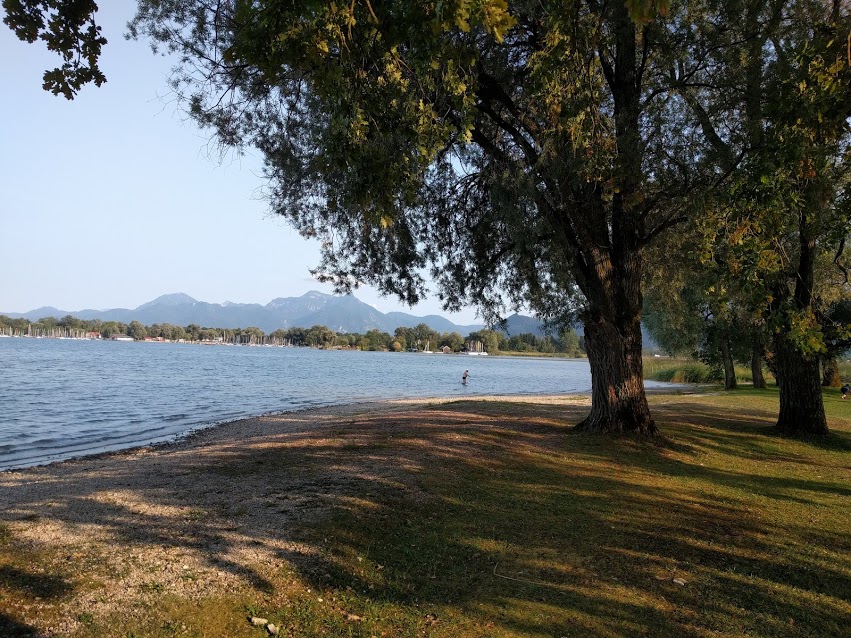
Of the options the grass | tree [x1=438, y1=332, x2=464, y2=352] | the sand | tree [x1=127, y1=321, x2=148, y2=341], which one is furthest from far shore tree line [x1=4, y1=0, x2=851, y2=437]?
tree [x1=127, y1=321, x2=148, y2=341]

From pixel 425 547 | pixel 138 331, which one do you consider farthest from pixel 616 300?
pixel 138 331

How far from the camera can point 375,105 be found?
4.88 metres

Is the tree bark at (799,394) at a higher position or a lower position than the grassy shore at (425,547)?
higher

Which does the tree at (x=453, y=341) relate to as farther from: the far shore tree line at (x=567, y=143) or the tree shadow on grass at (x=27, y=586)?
the tree shadow on grass at (x=27, y=586)

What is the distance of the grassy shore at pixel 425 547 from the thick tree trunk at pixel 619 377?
154 cm

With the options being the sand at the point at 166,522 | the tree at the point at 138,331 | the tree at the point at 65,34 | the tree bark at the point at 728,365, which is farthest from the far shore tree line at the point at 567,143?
the tree at the point at 138,331

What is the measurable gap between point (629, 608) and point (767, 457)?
27.8 ft

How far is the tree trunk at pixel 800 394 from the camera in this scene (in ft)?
43.3

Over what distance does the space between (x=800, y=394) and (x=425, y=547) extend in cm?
1201

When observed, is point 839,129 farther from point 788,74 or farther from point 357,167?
point 357,167

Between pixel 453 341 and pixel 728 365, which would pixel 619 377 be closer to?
pixel 728 365

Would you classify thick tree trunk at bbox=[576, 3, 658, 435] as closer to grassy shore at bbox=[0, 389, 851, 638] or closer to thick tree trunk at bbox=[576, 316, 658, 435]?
thick tree trunk at bbox=[576, 316, 658, 435]

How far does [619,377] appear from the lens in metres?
11.4

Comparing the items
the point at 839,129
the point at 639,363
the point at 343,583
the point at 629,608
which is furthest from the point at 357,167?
the point at 639,363
